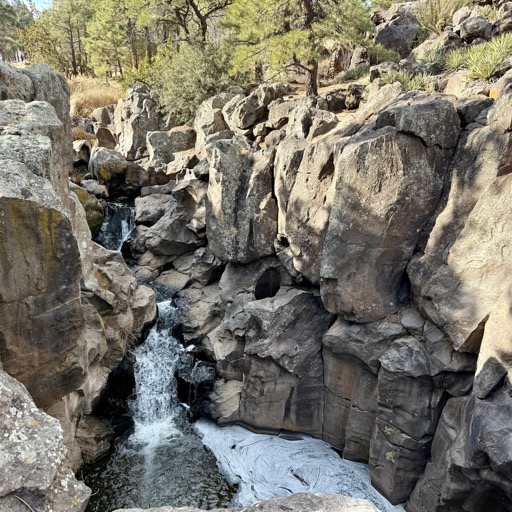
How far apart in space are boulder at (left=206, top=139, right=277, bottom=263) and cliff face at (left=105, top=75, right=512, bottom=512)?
45 millimetres

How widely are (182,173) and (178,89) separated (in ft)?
20.5

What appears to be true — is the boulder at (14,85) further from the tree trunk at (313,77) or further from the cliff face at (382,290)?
the tree trunk at (313,77)

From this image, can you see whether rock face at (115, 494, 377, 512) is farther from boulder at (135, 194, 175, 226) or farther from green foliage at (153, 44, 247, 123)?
green foliage at (153, 44, 247, 123)

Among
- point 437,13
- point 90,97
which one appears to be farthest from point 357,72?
point 90,97

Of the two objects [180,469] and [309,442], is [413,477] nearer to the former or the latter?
[309,442]

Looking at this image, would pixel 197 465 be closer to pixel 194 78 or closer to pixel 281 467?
pixel 281 467

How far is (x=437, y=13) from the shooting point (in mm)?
18938

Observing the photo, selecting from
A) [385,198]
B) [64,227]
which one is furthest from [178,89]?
[64,227]

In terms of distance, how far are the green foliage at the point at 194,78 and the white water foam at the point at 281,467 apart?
1779cm

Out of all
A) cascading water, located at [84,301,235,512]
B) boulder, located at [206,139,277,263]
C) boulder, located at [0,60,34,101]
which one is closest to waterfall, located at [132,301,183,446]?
cascading water, located at [84,301,235,512]

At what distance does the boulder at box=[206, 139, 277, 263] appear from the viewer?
12719 millimetres

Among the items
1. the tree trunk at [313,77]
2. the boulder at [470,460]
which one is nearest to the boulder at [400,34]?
the tree trunk at [313,77]

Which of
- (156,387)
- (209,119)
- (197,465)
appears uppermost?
(209,119)

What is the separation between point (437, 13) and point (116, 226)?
17.6m
